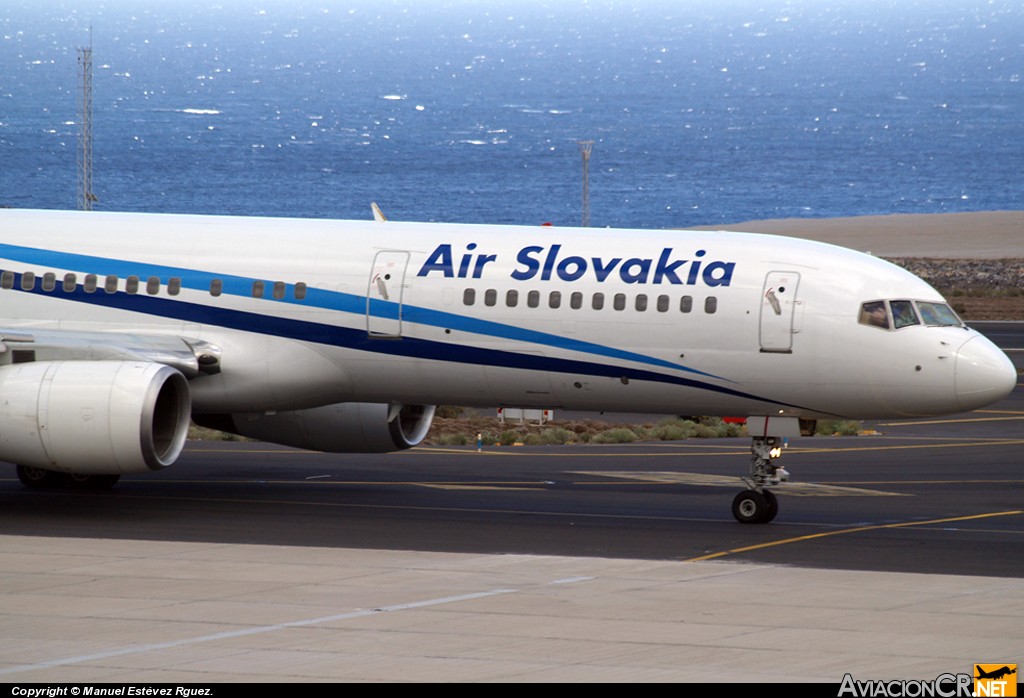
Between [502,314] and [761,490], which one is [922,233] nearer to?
[761,490]

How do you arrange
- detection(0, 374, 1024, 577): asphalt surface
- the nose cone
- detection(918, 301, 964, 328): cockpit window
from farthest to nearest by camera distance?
detection(918, 301, 964, 328): cockpit window, the nose cone, detection(0, 374, 1024, 577): asphalt surface

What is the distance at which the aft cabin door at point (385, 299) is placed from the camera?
2534 cm

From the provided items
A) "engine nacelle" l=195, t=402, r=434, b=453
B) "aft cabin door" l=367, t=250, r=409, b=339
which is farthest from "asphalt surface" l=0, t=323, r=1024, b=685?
"aft cabin door" l=367, t=250, r=409, b=339

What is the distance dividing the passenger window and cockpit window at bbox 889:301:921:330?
12 cm

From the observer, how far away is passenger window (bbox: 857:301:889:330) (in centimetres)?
2370

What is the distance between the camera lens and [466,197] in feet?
537

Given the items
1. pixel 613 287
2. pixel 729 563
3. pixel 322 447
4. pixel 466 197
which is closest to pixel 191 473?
pixel 322 447

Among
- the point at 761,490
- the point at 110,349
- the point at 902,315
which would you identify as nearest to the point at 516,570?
the point at 761,490

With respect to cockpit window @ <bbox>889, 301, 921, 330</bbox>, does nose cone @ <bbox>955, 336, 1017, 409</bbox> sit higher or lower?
lower

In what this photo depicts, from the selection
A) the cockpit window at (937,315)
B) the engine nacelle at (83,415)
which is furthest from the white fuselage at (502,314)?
the engine nacelle at (83,415)

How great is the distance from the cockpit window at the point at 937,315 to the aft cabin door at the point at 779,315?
1799 millimetres

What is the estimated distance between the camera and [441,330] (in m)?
25.2

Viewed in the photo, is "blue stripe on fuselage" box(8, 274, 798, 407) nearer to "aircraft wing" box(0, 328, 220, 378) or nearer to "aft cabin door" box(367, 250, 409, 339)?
"aft cabin door" box(367, 250, 409, 339)

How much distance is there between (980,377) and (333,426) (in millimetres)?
10616
